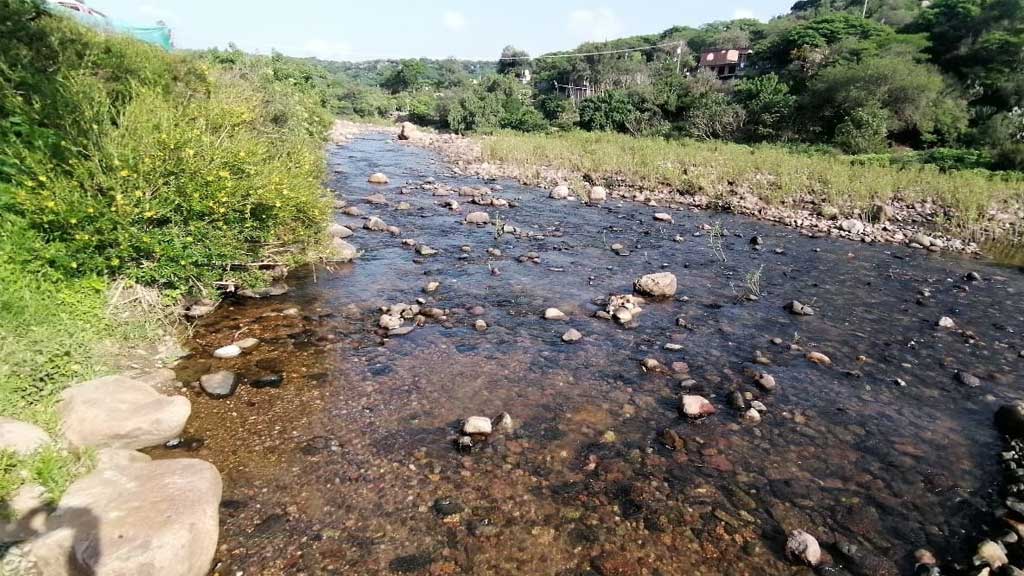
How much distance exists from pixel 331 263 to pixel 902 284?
1191 centimetres

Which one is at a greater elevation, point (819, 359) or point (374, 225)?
point (374, 225)

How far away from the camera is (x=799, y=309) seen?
936 cm

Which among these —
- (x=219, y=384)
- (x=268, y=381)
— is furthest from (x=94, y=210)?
(x=268, y=381)

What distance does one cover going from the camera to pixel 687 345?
26.1 ft

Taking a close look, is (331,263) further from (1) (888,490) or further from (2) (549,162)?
(2) (549,162)

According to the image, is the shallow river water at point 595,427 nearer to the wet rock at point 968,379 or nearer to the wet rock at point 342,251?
the wet rock at point 968,379

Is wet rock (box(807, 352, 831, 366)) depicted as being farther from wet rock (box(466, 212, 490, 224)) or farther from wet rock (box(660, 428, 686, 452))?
wet rock (box(466, 212, 490, 224))

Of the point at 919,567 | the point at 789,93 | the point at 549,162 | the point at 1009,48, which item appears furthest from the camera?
the point at 789,93

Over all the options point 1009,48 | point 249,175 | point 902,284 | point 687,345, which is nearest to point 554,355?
point 687,345

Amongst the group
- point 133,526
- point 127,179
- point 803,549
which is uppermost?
point 127,179

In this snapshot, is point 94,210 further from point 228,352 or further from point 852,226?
point 852,226

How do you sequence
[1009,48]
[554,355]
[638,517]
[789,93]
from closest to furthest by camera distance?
1. [638,517]
2. [554,355]
3. [1009,48]
4. [789,93]

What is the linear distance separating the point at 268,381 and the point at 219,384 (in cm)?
52

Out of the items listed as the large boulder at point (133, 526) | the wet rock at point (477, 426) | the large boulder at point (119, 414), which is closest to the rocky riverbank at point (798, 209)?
the wet rock at point (477, 426)
